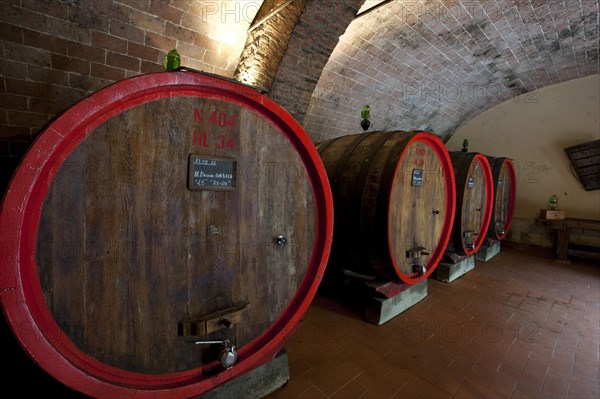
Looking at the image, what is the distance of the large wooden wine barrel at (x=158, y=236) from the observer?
846 millimetres

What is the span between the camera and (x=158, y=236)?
1080mm

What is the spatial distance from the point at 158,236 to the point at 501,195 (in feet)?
19.7

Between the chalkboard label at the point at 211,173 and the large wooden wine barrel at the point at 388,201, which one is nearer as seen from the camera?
the chalkboard label at the point at 211,173

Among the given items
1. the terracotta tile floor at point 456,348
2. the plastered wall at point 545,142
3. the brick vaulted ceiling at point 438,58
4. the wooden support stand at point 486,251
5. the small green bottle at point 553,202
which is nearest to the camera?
the terracotta tile floor at point 456,348

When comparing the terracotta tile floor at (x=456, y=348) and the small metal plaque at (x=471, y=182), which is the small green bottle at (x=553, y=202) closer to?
the terracotta tile floor at (x=456, y=348)

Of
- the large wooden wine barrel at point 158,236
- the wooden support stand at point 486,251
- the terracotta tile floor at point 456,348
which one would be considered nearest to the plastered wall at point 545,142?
the wooden support stand at point 486,251

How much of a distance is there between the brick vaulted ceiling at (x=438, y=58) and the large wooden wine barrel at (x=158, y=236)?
1.69 metres

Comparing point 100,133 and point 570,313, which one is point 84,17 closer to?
point 100,133

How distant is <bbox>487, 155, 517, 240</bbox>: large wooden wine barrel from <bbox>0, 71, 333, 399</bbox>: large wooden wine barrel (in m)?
4.68

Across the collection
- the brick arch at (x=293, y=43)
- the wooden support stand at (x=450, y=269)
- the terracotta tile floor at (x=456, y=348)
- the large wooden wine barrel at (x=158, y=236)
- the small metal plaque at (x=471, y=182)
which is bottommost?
the terracotta tile floor at (x=456, y=348)

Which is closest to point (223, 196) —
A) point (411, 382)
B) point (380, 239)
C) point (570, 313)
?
point (380, 239)

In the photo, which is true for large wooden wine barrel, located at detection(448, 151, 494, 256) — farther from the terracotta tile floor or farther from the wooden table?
the wooden table

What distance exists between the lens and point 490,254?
17.2 ft

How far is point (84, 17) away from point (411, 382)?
370 centimetres
